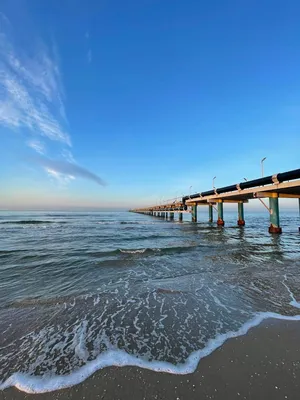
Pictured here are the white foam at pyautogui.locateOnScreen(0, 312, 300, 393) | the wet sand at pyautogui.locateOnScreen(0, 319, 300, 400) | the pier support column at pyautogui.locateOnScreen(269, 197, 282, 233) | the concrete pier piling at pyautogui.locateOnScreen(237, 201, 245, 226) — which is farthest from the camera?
the concrete pier piling at pyautogui.locateOnScreen(237, 201, 245, 226)

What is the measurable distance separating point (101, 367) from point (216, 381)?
1359mm

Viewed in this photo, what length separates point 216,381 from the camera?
2027 mm

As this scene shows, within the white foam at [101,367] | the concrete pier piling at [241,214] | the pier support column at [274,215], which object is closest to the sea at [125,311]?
the white foam at [101,367]

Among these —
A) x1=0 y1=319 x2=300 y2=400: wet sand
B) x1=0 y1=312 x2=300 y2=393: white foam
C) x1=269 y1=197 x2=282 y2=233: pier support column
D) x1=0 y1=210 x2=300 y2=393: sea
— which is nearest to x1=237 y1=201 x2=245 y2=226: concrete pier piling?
x1=269 y1=197 x2=282 y2=233: pier support column

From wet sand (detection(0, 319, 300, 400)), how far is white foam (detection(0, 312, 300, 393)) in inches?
3.1

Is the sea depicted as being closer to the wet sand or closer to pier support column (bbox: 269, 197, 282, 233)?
the wet sand

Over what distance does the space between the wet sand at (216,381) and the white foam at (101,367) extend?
8cm

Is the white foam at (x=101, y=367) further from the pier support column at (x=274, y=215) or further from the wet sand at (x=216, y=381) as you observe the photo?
the pier support column at (x=274, y=215)

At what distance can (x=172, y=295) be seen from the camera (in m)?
Result: 4.61

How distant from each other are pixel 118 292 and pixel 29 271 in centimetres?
382

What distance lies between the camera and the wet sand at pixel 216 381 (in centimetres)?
187

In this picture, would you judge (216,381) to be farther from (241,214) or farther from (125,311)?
(241,214)

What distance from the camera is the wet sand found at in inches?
73.6

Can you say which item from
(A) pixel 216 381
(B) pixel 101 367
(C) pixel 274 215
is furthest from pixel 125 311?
(C) pixel 274 215
